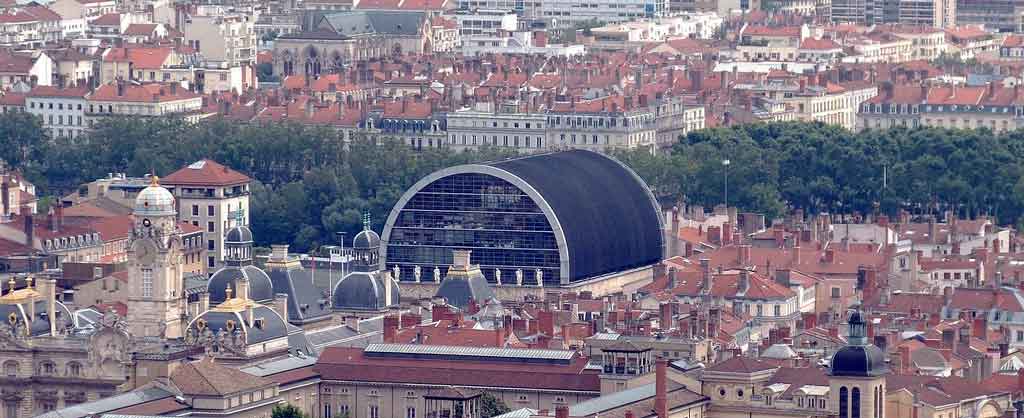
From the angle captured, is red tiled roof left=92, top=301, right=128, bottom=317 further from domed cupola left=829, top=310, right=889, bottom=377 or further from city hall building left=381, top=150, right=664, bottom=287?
Result: domed cupola left=829, top=310, right=889, bottom=377

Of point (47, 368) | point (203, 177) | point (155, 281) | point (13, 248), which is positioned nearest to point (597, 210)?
point (203, 177)

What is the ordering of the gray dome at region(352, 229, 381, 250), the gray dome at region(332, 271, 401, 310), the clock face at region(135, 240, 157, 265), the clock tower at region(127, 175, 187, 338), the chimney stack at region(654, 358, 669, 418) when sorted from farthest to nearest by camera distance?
the gray dome at region(352, 229, 381, 250)
the gray dome at region(332, 271, 401, 310)
the clock face at region(135, 240, 157, 265)
the clock tower at region(127, 175, 187, 338)
the chimney stack at region(654, 358, 669, 418)

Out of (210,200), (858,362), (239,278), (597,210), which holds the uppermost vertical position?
(858,362)

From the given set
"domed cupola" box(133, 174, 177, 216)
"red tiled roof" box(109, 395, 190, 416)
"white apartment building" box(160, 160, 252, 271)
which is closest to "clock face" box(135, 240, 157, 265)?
"domed cupola" box(133, 174, 177, 216)

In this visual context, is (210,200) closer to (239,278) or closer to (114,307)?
(114,307)

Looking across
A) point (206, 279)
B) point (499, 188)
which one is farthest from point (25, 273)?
point (499, 188)

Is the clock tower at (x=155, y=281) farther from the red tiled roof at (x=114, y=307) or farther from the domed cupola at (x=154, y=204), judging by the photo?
the red tiled roof at (x=114, y=307)
